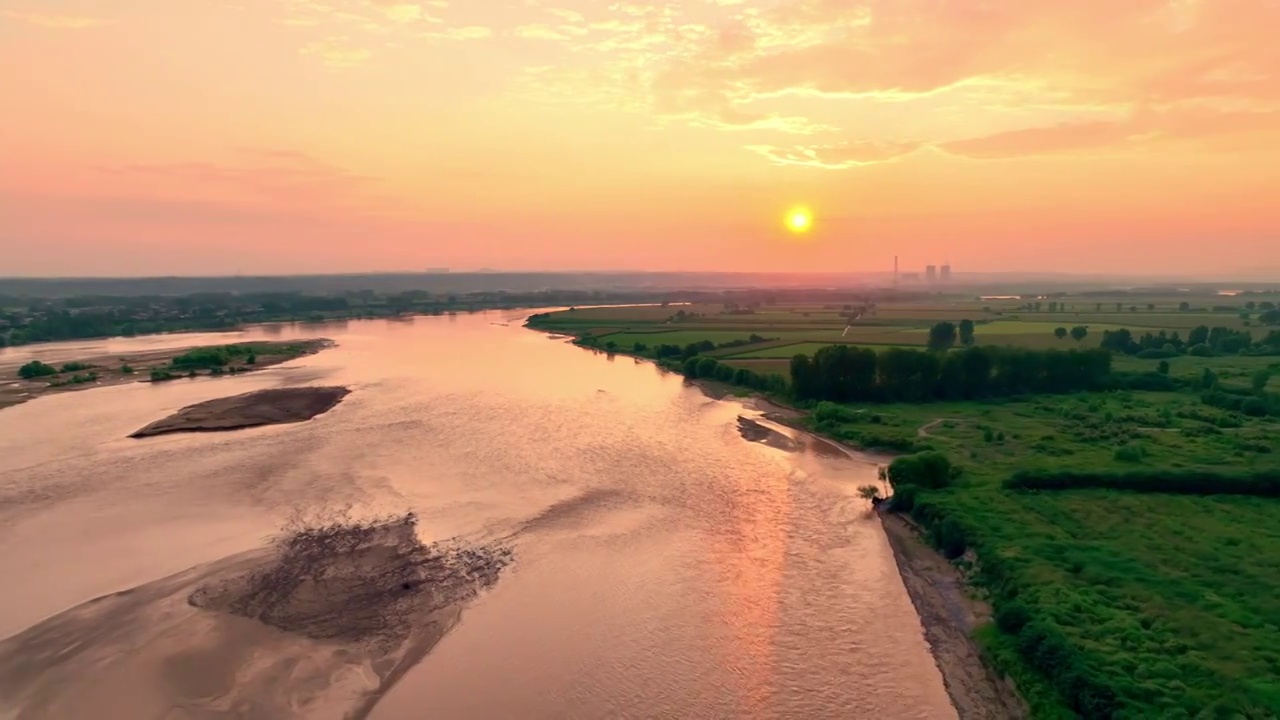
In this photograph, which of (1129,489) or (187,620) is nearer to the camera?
(187,620)

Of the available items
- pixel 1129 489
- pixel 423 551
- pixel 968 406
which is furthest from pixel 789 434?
pixel 423 551

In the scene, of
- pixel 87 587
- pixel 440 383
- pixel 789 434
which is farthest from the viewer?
pixel 440 383

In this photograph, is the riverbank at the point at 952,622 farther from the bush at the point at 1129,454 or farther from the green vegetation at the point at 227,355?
the green vegetation at the point at 227,355

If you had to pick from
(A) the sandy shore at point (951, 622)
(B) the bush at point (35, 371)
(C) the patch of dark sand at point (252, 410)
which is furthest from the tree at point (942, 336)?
(B) the bush at point (35, 371)

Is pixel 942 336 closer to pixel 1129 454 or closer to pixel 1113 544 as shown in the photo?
pixel 1129 454

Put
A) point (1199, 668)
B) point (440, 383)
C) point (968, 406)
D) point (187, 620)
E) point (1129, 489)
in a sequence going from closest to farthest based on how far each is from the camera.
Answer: point (1199, 668) → point (187, 620) → point (1129, 489) → point (968, 406) → point (440, 383)

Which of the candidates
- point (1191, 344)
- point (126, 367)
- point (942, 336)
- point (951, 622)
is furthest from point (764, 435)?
point (126, 367)

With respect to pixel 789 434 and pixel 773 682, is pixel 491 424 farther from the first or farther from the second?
pixel 773 682
